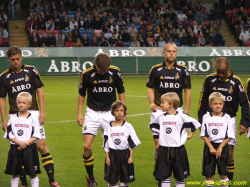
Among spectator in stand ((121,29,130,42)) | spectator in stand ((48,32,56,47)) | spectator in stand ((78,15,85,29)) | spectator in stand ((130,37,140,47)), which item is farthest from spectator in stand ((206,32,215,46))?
spectator in stand ((48,32,56,47))

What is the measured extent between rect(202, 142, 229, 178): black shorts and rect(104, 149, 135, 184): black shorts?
1.10 m

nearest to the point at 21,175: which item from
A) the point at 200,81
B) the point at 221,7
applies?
the point at 200,81

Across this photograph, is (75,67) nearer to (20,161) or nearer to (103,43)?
(103,43)

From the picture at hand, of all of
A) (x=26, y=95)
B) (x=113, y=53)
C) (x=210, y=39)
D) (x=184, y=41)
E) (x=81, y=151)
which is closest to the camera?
(x=26, y=95)

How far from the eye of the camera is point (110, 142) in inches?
283

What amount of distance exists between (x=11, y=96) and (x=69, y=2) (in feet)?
92.1

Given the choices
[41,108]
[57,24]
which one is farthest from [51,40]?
[41,108]

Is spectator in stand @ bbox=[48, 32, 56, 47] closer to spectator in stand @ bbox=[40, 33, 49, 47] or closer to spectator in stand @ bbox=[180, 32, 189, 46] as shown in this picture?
spectator in stand @ bbox=[40, 33, 49, 47]

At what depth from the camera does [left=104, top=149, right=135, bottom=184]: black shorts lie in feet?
23.3

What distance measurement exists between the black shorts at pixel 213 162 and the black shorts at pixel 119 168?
110cm

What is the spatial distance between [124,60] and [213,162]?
1992 cm

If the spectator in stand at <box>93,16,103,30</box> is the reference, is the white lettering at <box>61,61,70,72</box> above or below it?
below

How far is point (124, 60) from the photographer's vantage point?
26.9 meters

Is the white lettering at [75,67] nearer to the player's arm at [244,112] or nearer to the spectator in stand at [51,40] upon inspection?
the spectator in stand at [51,40]
